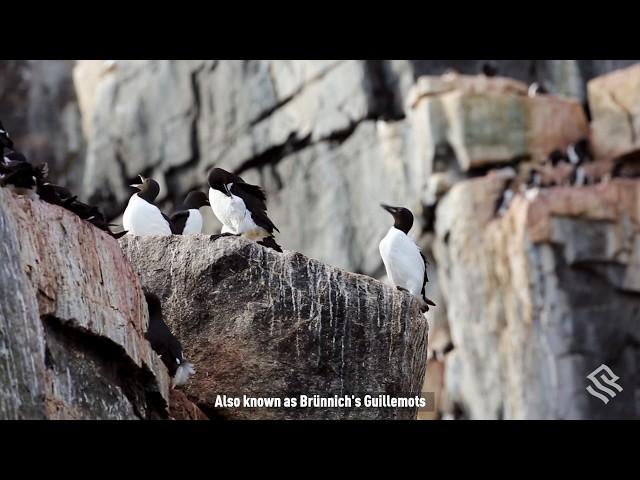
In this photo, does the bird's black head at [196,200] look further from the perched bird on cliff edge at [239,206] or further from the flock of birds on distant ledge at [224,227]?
the perched bird on cliff edge at [239,206]

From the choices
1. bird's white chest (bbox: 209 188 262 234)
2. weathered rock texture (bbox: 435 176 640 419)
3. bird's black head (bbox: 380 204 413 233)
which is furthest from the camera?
weathered rock texture (bbox: 435 176 640 419)

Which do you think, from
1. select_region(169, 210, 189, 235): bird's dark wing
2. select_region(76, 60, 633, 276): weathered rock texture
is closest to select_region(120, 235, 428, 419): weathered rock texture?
select_region(169, 210, 189, 235): bird's dark wing

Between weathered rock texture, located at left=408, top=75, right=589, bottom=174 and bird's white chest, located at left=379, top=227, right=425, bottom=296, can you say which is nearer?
bird's white chest, located at left=379, top=227, right=425, bottom=296

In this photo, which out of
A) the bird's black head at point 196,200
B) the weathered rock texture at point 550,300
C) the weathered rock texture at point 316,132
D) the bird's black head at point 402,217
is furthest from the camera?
the weathered rock texture at point 316,132

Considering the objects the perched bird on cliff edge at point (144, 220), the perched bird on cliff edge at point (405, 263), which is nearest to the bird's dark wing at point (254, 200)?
the perched bird on cliff edge at point (144, 220)

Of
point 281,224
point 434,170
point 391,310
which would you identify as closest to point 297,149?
point 281,224

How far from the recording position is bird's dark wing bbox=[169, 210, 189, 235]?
11.8 metres

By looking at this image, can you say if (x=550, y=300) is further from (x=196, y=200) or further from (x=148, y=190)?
(x=148, y=190)

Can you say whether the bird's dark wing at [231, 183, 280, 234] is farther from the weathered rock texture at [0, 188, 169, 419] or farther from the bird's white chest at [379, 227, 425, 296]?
the weathered rock texture at [0, 188, 169, 419]

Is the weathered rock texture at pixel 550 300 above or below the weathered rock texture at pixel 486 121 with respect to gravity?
below

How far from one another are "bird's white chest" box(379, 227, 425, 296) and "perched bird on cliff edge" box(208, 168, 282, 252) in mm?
949

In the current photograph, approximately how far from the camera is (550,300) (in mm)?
20719

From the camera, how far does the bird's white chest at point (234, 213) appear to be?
10633mm

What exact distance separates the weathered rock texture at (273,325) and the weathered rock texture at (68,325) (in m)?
0.87
